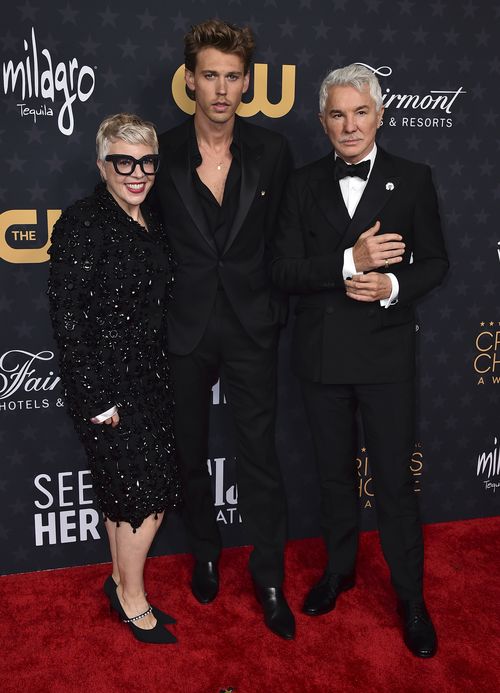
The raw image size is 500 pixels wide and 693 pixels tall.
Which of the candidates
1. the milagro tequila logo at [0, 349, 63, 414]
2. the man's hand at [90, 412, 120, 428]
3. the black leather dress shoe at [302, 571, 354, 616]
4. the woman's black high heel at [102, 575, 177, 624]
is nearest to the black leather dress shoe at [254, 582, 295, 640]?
the black leather dress shoe at [302, 571, 354, 616]

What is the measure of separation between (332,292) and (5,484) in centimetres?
173

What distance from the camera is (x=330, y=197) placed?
2.58 metres

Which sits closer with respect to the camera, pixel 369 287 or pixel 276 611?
pixel 369 287

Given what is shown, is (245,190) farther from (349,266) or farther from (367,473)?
(367,473)

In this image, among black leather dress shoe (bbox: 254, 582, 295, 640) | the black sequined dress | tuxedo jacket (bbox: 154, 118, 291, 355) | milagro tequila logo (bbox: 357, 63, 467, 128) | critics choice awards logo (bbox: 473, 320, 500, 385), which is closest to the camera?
the black sequined dress

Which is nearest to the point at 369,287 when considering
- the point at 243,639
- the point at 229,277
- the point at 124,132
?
the point at 229,277

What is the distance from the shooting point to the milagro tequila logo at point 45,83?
272 centimetres

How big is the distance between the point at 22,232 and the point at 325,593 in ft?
6.59

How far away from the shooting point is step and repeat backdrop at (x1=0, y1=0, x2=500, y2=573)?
2789 mm

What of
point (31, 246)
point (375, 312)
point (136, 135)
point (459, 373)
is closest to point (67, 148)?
point (31, 246)

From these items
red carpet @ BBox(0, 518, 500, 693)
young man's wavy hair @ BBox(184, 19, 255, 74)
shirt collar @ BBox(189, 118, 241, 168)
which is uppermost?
young man's wavy hair @ BBox(184, 19, 255, 74)

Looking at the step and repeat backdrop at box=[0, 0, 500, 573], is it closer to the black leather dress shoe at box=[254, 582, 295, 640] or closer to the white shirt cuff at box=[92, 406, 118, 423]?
the black leather dress shoe at box=[254, 582, 295, 640]

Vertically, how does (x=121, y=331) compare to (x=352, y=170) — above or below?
below

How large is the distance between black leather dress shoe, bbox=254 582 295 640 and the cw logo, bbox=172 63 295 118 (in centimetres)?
205
